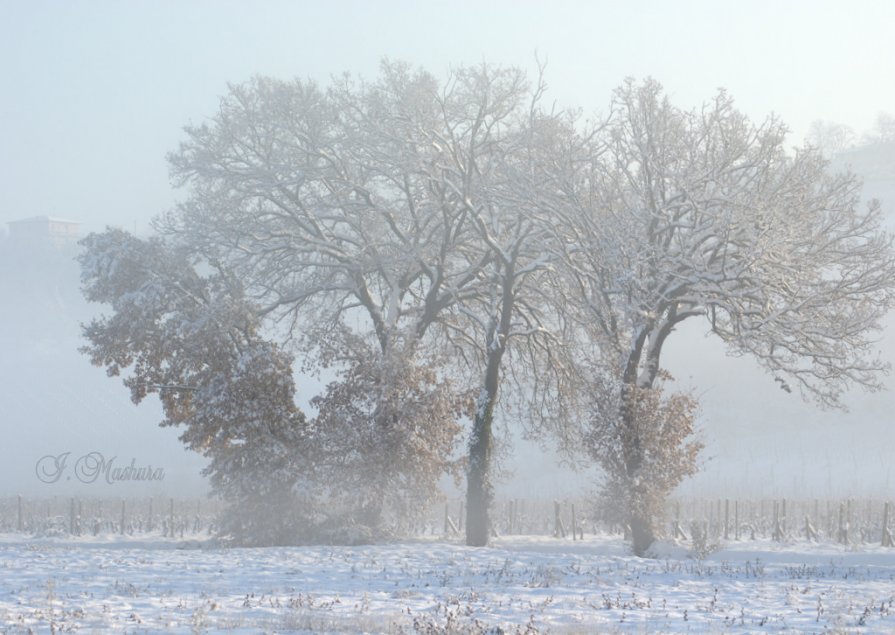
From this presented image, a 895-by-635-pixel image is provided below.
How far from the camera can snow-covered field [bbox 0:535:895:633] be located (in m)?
11.2

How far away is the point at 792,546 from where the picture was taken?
29.0 metres

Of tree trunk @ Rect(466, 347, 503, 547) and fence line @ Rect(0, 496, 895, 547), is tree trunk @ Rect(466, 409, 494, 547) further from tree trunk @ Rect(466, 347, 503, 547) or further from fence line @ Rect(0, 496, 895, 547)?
fence line @ Rect(0, 496, 895, 547)

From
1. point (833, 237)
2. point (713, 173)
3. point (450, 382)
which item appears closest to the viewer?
point (713, 173)

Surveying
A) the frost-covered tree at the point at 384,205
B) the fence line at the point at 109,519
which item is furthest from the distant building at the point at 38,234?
the frost-covered tree at the point at 384,205

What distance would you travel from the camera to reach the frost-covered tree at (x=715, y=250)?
74.0 feet

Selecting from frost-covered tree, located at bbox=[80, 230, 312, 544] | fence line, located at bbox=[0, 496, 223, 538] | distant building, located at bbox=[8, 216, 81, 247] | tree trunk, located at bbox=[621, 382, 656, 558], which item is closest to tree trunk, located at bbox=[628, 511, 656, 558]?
tree trunk, located at bbox=[621, 382, 656, 558]

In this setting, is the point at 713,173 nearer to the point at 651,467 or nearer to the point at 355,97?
the point at 651,467

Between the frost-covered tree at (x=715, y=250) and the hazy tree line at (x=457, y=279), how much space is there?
0.24 feet

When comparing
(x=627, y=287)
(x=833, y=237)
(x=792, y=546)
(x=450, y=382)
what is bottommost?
(x=792, y=546)

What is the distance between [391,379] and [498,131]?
7.75 meters

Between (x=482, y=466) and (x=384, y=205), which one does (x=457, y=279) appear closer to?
(x=384, y=205)

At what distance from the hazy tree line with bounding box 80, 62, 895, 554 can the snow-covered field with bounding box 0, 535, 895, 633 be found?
5.22 metres

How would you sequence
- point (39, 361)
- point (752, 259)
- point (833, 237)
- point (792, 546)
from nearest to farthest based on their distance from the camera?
point (752, 259)
point (833, 237)
point (792, 546)
point (39, 361)

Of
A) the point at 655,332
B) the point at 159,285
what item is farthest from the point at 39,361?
the point at 655,332
